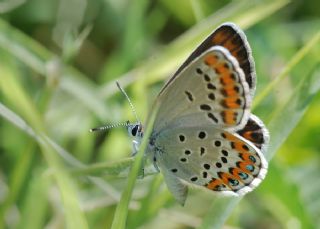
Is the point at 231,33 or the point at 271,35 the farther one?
the point at 271,35

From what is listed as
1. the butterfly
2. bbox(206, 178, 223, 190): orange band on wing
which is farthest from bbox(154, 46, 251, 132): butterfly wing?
bbox(206, 178, 223, 190): orange band on wing

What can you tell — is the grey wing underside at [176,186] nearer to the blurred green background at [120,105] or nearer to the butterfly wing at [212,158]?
the butterfly wing at [212,158]

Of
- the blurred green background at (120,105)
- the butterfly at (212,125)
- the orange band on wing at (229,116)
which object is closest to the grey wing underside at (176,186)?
the butterfly at (212,125)

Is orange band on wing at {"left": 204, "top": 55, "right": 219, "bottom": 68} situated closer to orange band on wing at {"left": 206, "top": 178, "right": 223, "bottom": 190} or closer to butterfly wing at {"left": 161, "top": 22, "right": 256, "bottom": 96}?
butterfly wing at {"left": 161, "top": 22, "right": 256, "bottom": 96}

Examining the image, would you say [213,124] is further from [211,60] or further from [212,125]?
[211,60]

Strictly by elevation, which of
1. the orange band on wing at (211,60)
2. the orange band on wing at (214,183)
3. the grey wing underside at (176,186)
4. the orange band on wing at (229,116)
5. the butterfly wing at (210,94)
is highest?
the orange band on wing at (211,60)

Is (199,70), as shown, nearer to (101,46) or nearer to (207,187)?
(207,187)

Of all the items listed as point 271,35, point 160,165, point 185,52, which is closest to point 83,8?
point 185,52
